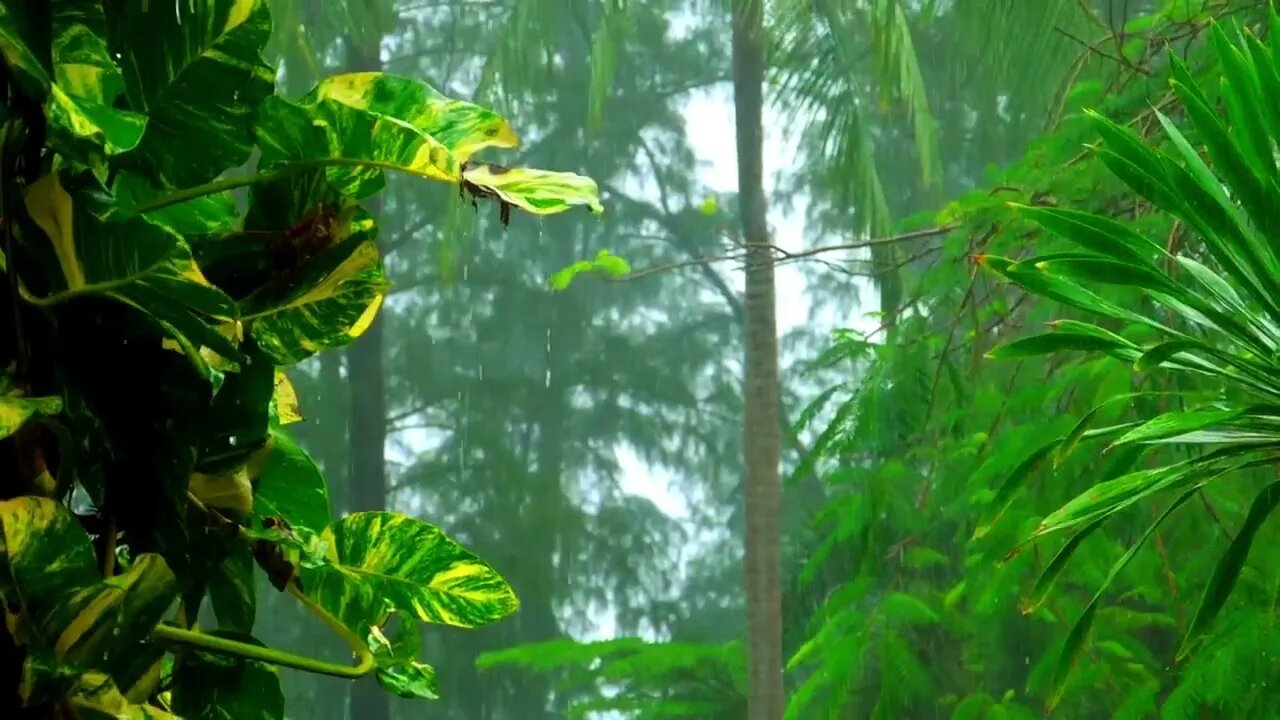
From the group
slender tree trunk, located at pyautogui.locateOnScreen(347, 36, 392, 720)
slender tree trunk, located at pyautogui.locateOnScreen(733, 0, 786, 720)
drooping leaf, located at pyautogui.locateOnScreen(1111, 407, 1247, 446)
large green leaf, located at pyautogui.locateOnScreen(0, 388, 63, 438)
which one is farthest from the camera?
slender tree trunk, located at pyautogui.locateOnScreen(347, 36, 392, 720)

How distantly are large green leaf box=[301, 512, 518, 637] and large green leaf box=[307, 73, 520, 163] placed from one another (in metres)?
0.15

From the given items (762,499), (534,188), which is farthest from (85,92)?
(762,499)

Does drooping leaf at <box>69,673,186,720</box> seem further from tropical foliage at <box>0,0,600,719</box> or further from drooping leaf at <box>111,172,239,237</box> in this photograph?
drooping leaf at <box>111,172,239,237</box>

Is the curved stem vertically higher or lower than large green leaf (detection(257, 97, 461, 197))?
lower

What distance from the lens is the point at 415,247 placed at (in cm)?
545

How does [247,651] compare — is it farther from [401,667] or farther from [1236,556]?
[1236,556]

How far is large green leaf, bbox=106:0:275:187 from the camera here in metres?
0.35

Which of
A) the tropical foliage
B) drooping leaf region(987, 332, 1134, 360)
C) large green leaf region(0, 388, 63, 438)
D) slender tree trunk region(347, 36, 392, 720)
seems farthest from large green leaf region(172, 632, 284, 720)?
slender tree trunk region(347, 36, 392, 720)

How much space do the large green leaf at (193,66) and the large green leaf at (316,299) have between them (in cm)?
4

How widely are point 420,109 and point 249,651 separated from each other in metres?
0.19

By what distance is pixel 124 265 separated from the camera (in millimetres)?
334

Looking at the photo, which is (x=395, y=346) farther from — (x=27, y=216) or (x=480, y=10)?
(x=27, y=216)

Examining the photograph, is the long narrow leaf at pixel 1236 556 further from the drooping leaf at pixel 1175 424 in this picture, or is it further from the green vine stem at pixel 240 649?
the green vine stem at pixel 240 649

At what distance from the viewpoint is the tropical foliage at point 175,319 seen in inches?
12.9
